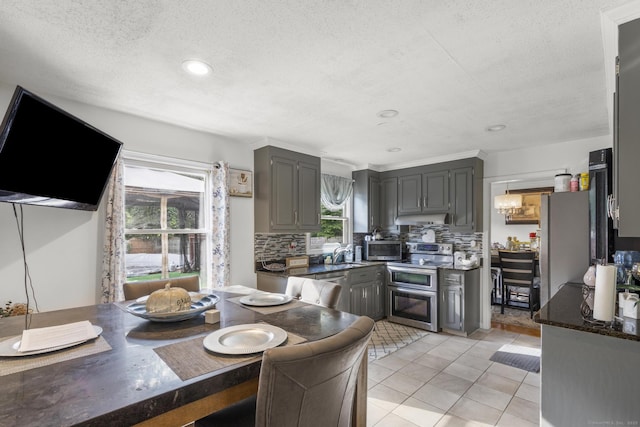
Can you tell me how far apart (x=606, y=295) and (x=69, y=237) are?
3552 millimetres

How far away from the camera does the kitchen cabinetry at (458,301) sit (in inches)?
155

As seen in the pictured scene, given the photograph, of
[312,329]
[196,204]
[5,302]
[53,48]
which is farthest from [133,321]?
[196,204]

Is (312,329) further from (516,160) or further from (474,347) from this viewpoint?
(516,160)

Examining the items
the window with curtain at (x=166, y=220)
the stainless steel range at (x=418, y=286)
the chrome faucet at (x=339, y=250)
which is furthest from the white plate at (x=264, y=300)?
the stainless steel range at (x=418, y=286)

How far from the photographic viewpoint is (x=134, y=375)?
1.00m

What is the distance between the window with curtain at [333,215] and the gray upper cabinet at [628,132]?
3.48m

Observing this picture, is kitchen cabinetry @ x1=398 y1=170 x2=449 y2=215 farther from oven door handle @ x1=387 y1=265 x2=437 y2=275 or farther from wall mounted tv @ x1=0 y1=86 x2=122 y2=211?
wall mounted tv @ x1=0 y1=86 x2=122 y2=211

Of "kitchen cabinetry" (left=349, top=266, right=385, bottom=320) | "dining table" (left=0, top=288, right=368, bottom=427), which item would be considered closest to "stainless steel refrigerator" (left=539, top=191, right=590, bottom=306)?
"kitchen cabinetry" (left=349, top=266, right=385, bottom=320)

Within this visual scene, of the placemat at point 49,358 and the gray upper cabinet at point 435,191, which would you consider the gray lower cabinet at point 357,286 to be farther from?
the placemat at point 49,358

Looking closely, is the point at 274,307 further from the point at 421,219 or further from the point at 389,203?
the point at 389,203

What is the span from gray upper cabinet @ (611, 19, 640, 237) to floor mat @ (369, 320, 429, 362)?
249 centimetres

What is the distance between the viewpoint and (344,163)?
496 centimetres

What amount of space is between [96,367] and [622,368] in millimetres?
2247

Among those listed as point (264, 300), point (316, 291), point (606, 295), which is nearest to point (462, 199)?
point (606, 295)
